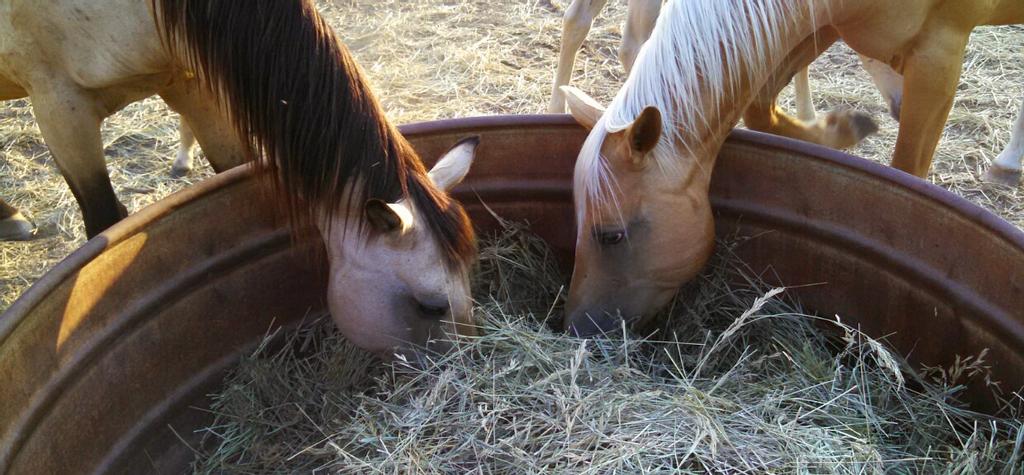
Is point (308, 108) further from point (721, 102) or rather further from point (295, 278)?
point (721, 102)

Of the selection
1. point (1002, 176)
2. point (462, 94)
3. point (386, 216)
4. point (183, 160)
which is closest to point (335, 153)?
point (386, 216)

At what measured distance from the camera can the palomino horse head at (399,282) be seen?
1.98 metres

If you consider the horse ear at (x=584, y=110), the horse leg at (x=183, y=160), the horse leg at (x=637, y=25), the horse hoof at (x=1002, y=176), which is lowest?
the horse leg at (x=183, y=160)

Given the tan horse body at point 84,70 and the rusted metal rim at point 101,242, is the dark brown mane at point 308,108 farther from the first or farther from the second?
the tan horse body at point 84,70

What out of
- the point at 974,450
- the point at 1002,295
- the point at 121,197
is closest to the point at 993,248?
the point at 1002,295

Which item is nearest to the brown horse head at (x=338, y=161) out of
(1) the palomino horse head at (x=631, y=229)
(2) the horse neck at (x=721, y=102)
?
(1) the palomino horse head at (x=631, y=229)

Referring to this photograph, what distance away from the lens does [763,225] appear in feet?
7.61

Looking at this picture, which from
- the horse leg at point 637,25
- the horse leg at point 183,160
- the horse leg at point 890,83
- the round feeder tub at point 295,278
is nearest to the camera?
the round feeder tub at point 295,278

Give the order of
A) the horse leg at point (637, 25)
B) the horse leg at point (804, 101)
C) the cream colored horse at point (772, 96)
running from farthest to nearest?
the horse leg at point (804, 101)
the horse leg at point (637, 25)
the cream colored horse at point (772, 96)

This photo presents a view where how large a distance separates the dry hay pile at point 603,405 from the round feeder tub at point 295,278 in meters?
0.10

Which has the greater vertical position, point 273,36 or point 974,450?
point 273,36

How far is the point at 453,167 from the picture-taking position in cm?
214

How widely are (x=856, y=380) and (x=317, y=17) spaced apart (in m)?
1.64

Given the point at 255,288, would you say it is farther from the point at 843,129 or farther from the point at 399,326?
the point at 843,129
